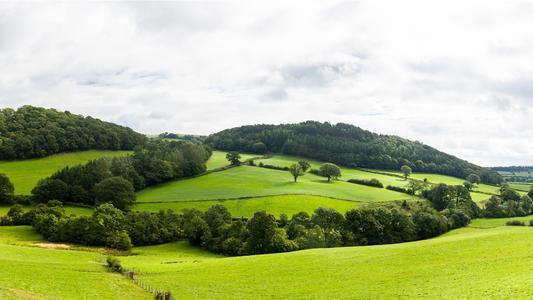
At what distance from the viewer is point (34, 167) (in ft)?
447

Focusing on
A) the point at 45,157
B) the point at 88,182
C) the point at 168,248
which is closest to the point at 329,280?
the point at 168,248

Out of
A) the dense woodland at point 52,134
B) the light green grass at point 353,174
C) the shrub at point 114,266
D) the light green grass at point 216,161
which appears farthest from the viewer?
the light green grass at point 216,161

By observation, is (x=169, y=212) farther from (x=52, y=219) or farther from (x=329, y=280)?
(x=329, y=280)

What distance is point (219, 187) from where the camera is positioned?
12706 centimetres

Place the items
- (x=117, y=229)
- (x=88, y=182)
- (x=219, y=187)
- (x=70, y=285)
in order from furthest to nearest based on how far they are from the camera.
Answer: (x=219, y=187)
(x=88, y=182)
(x=117, y=229)
(x=70, y=285)

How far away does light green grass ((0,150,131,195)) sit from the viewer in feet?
391

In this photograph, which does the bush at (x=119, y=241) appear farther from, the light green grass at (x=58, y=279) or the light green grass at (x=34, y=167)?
the light green grass at (x=34, y=167)

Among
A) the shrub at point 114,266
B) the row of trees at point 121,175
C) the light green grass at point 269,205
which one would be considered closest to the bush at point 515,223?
the light green grass at point 269,205

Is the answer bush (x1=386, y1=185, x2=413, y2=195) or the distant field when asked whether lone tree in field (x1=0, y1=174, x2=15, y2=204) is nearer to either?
the distant field

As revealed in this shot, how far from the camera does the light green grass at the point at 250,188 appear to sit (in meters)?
118

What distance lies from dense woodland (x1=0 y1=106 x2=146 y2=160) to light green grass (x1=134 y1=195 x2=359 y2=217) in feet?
206

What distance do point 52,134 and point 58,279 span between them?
131 m

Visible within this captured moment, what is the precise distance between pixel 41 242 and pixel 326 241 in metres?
55.6

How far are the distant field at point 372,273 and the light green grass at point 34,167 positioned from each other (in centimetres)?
7611
